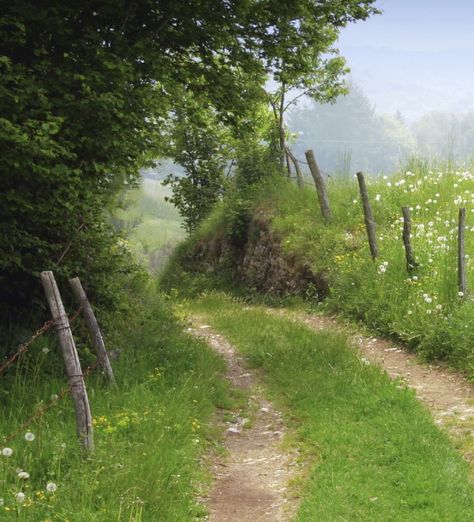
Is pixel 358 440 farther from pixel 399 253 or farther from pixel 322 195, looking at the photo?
pixel 322 195

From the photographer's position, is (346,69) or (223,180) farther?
(223,180)

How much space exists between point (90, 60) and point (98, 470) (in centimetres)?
684

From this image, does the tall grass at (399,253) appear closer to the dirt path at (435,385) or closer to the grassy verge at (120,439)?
the dirt path at (435,385)

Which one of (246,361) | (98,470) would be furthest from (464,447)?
(246,361)

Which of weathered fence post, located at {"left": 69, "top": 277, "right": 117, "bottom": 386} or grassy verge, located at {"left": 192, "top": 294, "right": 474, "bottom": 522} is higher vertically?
weathered fence post, located at {"left": 69, "top": 277, "right": 117, "bottom": 386}

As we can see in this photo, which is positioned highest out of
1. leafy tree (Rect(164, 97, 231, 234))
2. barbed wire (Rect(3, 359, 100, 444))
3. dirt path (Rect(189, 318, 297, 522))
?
leafy tree (Rect(164, 97, 231, 234))

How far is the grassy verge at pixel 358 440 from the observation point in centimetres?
630

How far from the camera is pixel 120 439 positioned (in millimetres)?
7148

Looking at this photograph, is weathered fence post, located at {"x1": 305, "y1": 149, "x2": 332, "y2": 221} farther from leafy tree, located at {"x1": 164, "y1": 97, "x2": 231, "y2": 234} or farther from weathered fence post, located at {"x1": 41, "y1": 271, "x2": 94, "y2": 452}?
weathered fence post, located at {"x1": 41, "y1": 271, "x2": 94, "y2": 452}

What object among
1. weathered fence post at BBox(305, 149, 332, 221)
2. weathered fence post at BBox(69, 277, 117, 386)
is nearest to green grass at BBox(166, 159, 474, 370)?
weathered fence post at BBox(305, 149, 332, 221)

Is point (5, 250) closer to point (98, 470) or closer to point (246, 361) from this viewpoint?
point (98, 470)

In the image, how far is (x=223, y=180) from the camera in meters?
34.0

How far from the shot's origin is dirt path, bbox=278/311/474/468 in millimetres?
8370

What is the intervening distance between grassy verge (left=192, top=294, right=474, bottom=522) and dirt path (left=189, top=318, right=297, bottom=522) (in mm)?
306
